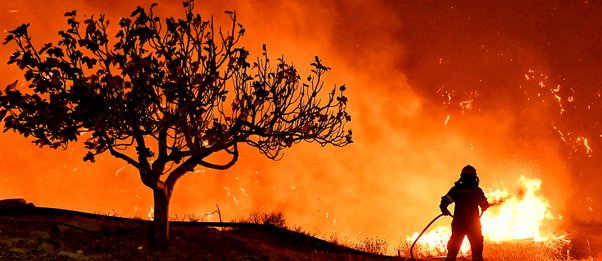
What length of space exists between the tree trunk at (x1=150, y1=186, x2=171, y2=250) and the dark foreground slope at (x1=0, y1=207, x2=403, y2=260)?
0.25 m

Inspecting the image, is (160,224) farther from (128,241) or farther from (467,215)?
(467,215)

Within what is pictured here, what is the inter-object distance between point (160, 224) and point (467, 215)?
821cm

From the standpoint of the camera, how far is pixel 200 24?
12.4 metres

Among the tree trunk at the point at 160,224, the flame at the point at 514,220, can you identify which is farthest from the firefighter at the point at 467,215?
the flame at the point at 514,220

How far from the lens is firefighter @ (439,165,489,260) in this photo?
1415cm

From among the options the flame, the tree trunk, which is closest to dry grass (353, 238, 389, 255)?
the tree trunk

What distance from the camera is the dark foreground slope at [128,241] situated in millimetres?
11812

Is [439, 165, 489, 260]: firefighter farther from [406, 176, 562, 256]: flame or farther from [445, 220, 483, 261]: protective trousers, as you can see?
[406, 176, 562, 256]: flame

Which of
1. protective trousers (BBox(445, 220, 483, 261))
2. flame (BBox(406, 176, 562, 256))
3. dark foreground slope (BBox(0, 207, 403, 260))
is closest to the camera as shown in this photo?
dark foreground slope (BBox(0, 207, 403, 260))

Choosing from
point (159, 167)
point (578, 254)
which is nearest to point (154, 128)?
point (159, 167)

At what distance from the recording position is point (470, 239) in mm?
14234

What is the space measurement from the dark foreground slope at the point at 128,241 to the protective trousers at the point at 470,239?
238cm

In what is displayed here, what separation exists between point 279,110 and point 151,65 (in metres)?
3.32

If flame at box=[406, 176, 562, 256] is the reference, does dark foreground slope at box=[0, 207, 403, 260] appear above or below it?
below
